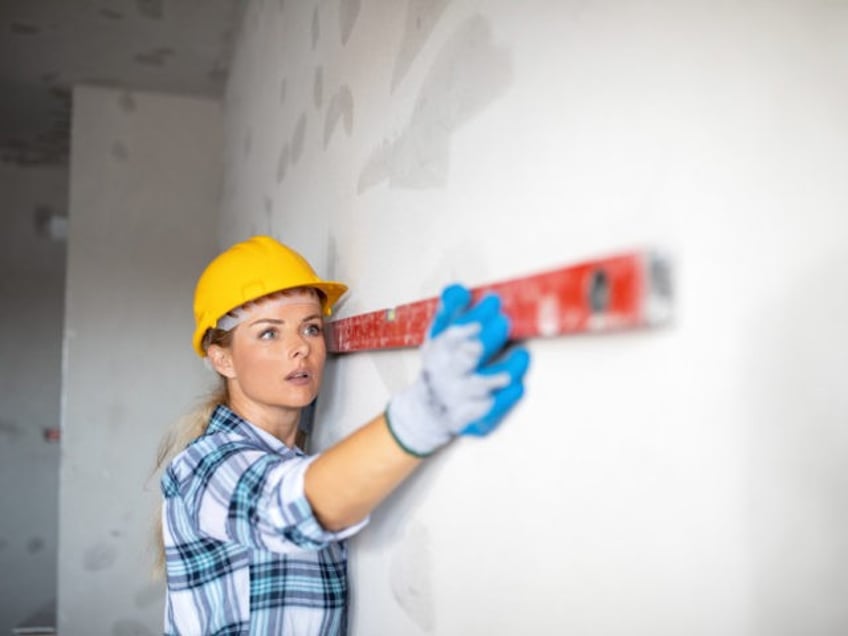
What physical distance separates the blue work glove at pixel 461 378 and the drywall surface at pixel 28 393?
17.3ft

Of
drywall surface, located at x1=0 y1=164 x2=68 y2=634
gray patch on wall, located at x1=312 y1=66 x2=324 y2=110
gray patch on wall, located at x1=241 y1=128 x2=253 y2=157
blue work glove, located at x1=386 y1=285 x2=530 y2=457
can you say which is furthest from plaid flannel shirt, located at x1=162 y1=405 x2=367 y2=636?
drywall surface, located at x1=0 y1=164 x2=68 y2=634

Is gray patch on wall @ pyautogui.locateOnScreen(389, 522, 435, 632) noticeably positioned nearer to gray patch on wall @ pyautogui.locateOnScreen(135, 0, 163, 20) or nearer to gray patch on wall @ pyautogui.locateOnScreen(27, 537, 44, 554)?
gray patch on wall @ pyautogui.locateOnScreen(135, 0, 163, 20)

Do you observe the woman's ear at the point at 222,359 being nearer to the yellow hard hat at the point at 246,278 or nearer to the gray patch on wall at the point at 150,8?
the yellow hard hat at the point at 246,278

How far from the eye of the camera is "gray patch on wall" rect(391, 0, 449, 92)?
105cm

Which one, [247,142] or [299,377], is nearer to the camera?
[299,377]

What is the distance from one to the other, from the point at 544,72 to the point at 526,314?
0.87ft

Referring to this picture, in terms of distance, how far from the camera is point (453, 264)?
3.14ft

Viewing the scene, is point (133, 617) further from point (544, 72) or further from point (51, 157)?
point (544, 72)

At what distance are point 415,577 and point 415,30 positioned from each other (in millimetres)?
881

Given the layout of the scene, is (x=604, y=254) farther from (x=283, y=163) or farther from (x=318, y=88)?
(x=283, y=163)

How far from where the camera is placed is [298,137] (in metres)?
1.96

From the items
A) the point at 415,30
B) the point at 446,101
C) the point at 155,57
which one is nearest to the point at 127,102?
the point at 155,57

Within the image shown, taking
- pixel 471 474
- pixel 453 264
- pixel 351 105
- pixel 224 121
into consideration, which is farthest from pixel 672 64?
pixel 224 121

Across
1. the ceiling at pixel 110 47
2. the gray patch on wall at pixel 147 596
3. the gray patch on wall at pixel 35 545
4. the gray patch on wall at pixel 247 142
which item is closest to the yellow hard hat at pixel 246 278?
the gray patch on wall at pixel 247 142
